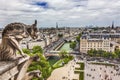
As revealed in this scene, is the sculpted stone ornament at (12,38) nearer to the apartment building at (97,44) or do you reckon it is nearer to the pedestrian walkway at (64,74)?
the pedestrian walkway at (64,74)

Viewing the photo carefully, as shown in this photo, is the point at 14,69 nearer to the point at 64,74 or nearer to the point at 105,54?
the point at 64,74

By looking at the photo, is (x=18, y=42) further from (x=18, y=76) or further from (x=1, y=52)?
(x=18, y=76)

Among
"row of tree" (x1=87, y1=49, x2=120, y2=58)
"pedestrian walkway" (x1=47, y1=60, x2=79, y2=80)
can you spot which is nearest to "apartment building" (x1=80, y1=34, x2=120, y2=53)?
"row of tree" (x1=87, y1=49, x2=120, y2=58)

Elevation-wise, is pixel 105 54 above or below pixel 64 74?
above

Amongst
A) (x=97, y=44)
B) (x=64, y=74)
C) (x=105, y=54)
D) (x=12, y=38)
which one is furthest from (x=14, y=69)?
(x=97, y=44)

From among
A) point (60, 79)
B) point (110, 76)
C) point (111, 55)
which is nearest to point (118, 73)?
point (110, 76)

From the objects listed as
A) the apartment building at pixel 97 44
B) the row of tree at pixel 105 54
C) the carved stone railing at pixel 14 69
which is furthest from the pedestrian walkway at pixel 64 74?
the carved stone railing at pixel 14 69
